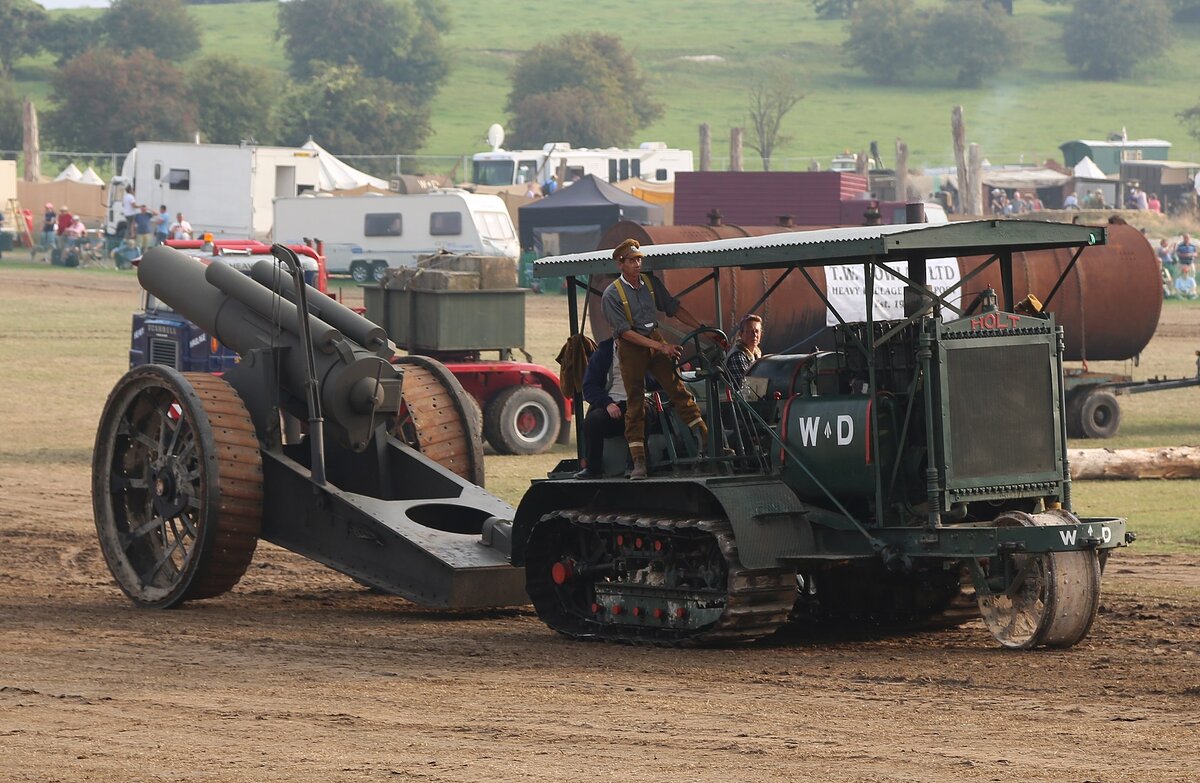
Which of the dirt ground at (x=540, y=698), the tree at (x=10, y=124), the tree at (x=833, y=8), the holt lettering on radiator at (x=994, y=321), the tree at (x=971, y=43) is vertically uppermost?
the tree at (x=833, y=8)

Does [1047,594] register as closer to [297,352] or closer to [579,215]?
[297,352]

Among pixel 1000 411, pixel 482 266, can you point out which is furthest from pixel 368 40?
pixel 1000 411

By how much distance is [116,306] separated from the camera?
38.7m

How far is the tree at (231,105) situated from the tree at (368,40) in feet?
73.6

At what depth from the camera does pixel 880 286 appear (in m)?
22.0

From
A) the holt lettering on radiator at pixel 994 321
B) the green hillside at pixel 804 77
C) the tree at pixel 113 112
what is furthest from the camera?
the green hillside at pixel 804 77

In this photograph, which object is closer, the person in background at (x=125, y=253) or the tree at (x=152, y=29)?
the person in background at (x=125, y=253)

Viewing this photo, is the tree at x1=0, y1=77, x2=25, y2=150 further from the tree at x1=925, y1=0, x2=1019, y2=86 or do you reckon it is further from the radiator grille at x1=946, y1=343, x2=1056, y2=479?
the radiator grille at x1=946, y1=343, x2=1056, y2=479

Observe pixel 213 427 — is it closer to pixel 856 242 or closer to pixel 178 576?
pixel 178 576

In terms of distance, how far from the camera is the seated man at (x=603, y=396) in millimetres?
11250

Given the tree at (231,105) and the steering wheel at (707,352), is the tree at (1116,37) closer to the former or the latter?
the tree at (231,105)

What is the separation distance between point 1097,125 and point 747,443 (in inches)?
3783

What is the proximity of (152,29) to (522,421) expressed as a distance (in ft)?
316

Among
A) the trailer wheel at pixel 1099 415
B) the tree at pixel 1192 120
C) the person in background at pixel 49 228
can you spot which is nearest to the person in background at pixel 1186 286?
the trailer wheel at pixel 1099 415
